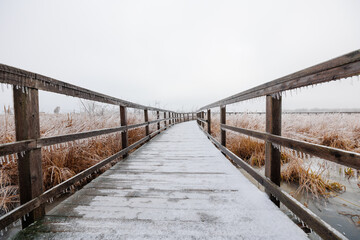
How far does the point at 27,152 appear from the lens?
1187 mm

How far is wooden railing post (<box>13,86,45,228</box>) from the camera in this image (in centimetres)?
115

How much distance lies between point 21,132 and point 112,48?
44.4m

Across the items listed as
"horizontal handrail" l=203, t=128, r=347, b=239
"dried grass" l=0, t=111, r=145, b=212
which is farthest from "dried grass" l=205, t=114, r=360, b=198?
"dried grass" l=0, t=111, r=145, b=212

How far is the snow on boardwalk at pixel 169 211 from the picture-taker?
108cm

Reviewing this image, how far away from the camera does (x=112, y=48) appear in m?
38.8

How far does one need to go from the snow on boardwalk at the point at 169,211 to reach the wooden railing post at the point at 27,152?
0.23 m

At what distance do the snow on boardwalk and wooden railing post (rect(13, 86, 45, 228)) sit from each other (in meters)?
0.23

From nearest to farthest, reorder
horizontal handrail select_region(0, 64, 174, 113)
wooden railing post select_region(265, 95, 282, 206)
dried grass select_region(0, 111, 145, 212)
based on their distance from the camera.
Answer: horizontal handrail select_region(0, 64, 174, 113) < wooden railing post select_region(265, 95, 282, 206) < dried grass select_region(0, 111, 145, 212)

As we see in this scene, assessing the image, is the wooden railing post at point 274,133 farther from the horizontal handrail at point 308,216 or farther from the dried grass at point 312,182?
the dried grass at point 312,182

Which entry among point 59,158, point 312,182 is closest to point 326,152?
point 312,182

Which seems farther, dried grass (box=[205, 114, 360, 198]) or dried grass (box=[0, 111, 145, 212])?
dried grass (box=[205, 114, 360, 198])

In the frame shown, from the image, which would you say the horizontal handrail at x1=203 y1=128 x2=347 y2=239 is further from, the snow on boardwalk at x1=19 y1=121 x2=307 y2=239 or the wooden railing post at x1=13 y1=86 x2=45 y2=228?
the wooden railing post at x1=13 y1=86 x2=45 y2=228

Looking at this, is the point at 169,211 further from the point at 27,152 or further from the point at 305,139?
the point at 305,139

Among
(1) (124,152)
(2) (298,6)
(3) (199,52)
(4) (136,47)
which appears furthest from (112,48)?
(1) (124,152)
